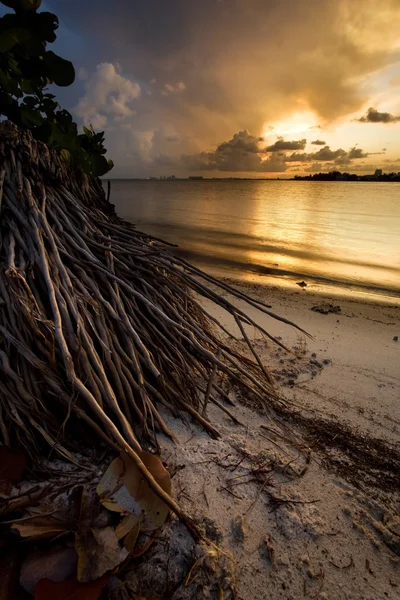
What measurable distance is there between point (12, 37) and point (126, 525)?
2.92 m

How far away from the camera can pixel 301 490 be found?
1609 mm

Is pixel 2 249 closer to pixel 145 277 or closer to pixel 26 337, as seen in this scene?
pixel 26 337

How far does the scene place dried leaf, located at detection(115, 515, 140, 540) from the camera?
1192mm

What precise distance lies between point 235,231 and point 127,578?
584 inches

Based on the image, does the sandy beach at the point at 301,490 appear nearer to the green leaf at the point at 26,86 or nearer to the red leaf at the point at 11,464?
the red leaf at the point at 11,464

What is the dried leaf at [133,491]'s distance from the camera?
126 cm

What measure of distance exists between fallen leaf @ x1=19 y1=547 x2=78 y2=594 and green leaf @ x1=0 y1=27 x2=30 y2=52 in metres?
2.83

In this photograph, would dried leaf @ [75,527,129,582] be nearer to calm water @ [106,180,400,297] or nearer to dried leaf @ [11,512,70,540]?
dried leaf @ [11,512,70,540]

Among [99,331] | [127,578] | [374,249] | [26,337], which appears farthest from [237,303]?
[374,249]

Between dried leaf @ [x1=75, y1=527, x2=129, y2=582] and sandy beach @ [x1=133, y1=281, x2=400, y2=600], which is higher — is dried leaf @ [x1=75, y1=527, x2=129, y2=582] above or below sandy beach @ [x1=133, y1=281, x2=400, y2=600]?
above

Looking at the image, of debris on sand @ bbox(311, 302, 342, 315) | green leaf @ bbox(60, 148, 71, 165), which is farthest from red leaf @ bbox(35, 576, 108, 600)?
debris on sand @ bbox(311, 302, 342, 315)

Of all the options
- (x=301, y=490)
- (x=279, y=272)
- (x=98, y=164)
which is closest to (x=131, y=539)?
(x=301, y=490)

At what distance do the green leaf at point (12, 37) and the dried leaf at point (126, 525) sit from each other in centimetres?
283

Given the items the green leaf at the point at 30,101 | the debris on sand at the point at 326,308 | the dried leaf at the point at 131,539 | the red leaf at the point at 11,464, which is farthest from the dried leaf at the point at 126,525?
the debris on sand at the point at 326,308
